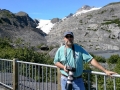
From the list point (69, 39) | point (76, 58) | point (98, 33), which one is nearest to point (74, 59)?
A: point (76, 58)

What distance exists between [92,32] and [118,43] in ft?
35.3

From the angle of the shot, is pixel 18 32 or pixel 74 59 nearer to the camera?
pixel 74 59

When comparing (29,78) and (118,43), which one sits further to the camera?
(118,43)

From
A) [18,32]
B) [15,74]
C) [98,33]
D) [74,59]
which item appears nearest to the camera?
[74,59]

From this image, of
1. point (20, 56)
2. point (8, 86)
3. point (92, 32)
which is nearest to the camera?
point (8, 86)

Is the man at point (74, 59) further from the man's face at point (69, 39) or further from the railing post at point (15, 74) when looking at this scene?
the railing post at point (15, 74)

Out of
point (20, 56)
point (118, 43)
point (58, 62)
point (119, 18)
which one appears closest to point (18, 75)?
point (58, 62)

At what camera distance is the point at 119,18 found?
9188 centimetres

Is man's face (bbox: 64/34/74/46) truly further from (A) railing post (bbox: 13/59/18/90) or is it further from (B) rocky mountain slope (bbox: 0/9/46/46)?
(B) rocky mountain slope (bbox: 0/9/46/46)

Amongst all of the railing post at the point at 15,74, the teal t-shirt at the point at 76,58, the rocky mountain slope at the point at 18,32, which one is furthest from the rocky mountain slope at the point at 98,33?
the teal t-shirt at the point at 76,58

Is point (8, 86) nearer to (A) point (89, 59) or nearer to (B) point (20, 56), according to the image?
(A) point (89, 59)

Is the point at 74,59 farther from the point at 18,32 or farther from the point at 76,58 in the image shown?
the point at 18,32

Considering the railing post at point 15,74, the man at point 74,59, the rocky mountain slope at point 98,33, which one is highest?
the rocky mountain slope at point 98,33

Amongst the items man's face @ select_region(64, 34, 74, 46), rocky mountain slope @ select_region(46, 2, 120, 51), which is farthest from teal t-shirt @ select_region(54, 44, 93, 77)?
rocky mountain slope @ select_region(46, 2, 120, 51)
